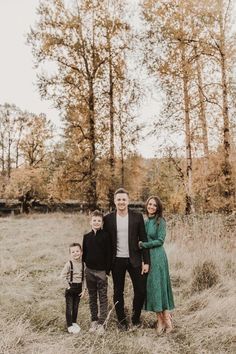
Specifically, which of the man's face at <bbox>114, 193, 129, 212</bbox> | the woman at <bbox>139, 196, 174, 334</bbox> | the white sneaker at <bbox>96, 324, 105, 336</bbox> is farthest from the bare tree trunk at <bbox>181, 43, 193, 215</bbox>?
the white sneaker at <bbox>96, 324, 105, 336</bbox>

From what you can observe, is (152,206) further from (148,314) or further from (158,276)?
(148,314)

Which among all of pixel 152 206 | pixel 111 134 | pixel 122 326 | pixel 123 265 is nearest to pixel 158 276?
pixel 123 265

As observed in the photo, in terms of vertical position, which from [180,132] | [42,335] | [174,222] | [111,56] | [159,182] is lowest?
[42,335]

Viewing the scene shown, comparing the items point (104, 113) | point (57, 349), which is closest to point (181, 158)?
point (104, 113)

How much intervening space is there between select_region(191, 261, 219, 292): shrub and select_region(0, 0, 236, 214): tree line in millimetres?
5226

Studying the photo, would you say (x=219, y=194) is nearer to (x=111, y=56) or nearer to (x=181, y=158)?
(x=181, y=158)

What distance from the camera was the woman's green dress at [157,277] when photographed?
5535mm

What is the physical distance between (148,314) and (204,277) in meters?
1.43

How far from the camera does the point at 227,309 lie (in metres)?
5.92

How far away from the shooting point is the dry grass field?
4.95 m

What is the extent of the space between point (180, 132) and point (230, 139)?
1.92m

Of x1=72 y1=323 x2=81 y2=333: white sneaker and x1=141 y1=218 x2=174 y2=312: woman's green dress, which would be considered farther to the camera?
x1=141 y1=218 x2=174 y2=312: woman's green dress

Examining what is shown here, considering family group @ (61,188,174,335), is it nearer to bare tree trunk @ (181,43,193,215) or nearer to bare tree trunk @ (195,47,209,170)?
bare tree trunk @ (195,47,209,170)

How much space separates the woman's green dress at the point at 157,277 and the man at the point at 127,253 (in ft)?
0.27
